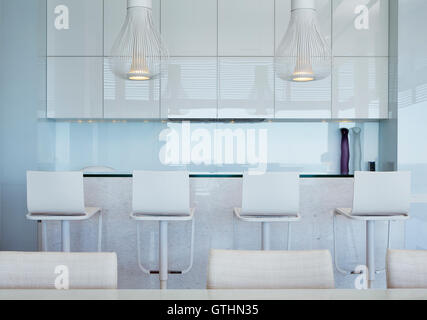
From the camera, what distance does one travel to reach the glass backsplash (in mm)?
3988

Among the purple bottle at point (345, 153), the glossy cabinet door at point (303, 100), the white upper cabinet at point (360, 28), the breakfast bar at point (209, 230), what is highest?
the white upper cabinet at point (360, 28)

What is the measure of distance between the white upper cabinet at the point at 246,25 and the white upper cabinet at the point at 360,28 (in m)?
0.65

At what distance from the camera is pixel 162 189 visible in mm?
2113

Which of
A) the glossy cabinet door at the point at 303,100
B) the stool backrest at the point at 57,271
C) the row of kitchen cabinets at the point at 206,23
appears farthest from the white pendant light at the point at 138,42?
the stool backrest at the point at 57,271

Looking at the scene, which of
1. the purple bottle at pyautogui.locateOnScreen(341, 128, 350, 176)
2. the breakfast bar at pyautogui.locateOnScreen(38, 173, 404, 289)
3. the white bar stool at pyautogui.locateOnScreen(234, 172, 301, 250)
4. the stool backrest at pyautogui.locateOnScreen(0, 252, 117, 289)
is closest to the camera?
the stool backrest at pyautogui.locateOnScreen(0, 252, 117, 289)

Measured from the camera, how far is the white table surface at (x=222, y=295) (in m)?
0.67

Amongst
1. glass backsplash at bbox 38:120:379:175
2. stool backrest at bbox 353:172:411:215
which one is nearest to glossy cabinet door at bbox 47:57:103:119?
glass backsplash at bbox 38:120:379:175

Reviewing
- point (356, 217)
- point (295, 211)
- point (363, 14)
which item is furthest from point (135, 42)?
point (363, 14)

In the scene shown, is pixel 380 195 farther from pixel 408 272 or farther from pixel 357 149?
pixel 357 149

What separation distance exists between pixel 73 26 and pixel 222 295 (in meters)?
3.63

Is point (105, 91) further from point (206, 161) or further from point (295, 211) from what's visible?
point (295, 211)

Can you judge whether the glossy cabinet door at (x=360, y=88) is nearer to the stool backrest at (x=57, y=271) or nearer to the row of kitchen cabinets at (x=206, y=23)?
the row of kitchen cabinets at (x=206, y=23)

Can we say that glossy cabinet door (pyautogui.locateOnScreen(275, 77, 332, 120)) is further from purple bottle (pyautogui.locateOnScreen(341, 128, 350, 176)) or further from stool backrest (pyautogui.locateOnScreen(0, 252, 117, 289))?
stool backrest (pyautogui.locateOnScreen(0, 252, 117, 289))

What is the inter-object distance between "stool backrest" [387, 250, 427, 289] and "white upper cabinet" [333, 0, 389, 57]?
2.97 metres
